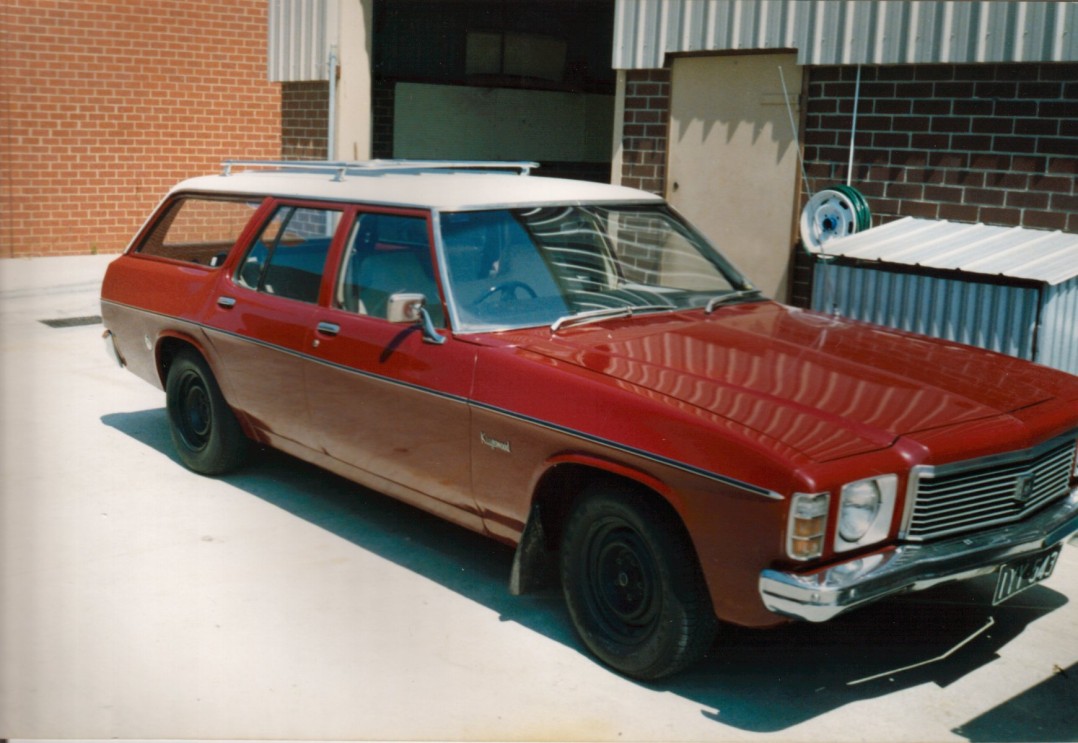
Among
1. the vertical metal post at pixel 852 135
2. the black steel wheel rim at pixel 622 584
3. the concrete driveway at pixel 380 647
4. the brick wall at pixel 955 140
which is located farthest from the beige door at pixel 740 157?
the black steel wheel rim at pixel 622 584

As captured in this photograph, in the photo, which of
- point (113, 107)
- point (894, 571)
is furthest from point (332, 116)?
point (894, 571)

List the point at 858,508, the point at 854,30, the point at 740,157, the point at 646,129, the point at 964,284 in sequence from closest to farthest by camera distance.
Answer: the point at 858,508 < the point at 964,284 < the point at 854,30 < the point at 740,157 < the point at 646,129

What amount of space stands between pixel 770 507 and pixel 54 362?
7.28m

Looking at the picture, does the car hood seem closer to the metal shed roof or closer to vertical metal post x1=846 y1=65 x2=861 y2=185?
the metal shed roof

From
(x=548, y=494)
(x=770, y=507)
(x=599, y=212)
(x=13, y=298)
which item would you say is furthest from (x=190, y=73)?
Answer: (x=770, y=507)

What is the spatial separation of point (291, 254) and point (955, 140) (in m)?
4.15

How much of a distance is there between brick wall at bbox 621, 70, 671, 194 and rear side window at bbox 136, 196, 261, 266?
374 cm

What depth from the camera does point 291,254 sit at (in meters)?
5.91

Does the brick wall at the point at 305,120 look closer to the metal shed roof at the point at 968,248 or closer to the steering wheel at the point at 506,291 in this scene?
the metal shed roof at the point at 968,248

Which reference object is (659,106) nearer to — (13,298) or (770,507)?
(770,507)

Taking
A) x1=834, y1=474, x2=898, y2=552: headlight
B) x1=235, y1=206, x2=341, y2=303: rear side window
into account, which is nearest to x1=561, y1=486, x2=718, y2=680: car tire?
x1=834, y1=474, x2=898, y2=552: headlight

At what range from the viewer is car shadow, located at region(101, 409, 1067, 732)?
4223 millimetres

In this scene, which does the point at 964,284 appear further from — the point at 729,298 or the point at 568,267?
the point at 568,267

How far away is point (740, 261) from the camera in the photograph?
28.7 ft
